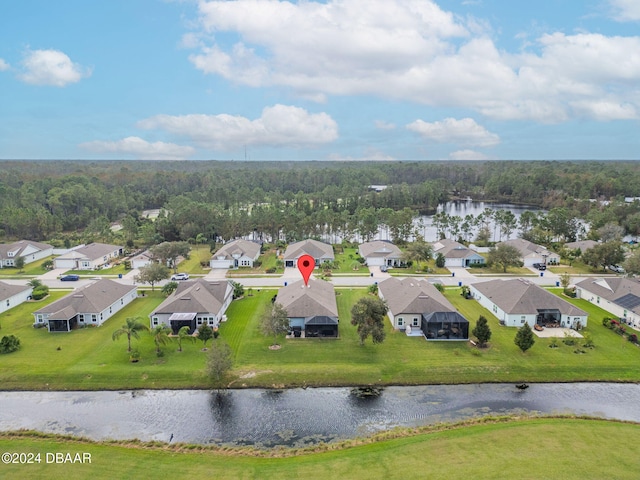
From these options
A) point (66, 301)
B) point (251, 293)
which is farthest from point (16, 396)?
point (251, 293)

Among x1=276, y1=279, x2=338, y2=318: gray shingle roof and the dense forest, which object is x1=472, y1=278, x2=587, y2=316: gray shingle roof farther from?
the dense forest

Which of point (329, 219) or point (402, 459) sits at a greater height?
point (329, 219)

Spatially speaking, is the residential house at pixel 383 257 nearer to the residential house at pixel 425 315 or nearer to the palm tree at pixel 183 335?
the residential house at pixel 425 315

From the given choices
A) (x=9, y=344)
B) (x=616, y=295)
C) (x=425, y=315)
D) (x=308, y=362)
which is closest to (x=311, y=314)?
(x=308, y=362)

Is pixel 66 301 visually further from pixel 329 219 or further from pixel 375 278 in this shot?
pixel 329 219

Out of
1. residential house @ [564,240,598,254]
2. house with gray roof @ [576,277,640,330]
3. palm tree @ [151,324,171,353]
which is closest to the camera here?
palm tree @ [151,324,171,353]

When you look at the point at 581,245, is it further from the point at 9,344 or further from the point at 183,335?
the point at 9,344

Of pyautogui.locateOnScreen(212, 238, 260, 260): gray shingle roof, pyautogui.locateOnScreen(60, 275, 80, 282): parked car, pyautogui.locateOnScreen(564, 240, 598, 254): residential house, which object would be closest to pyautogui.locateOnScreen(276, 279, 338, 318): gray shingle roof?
pyautogui.locateOnScreen(212, 238, 260, 260): gray shingle roof
